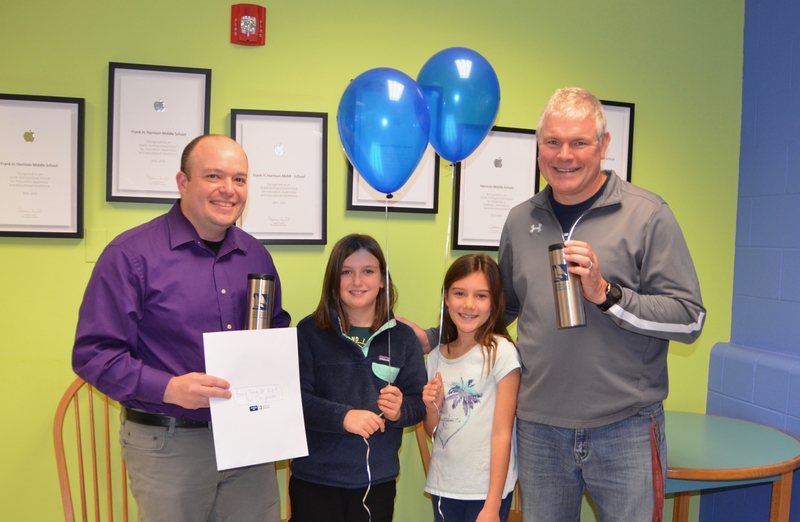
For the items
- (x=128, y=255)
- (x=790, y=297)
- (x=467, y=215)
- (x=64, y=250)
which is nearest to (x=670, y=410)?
(x=790, y=297)

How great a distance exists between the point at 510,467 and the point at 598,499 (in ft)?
0.98

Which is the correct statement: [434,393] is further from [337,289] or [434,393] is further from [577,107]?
[577,107]

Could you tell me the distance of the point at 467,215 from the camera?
8.67ft

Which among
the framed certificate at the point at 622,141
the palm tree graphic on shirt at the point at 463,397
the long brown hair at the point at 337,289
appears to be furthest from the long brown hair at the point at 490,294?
the framed certificate at the point at 622,141

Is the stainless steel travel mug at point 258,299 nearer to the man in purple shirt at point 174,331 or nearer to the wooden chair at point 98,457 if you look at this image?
the man in purple shirt at point 174,331

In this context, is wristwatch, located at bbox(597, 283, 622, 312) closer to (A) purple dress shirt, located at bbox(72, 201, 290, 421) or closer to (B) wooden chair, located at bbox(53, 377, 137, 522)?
(A) purple dress shirt, located at bbox(72, 201, 290, 421)

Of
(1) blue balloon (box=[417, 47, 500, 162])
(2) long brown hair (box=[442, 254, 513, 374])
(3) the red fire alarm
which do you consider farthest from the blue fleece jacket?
(3) the red fire alarm

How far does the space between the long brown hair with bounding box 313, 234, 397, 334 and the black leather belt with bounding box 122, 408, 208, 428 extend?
477mm

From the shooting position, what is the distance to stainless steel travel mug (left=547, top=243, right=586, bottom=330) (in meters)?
1.60

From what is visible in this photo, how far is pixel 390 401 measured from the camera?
71.9 inches

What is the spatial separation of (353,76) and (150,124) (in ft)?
2.65

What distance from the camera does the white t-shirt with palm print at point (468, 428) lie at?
1.90m

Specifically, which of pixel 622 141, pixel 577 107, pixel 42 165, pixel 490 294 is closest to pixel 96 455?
pixel 42 165

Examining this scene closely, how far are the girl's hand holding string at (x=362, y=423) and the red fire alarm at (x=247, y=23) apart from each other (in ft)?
4.84
